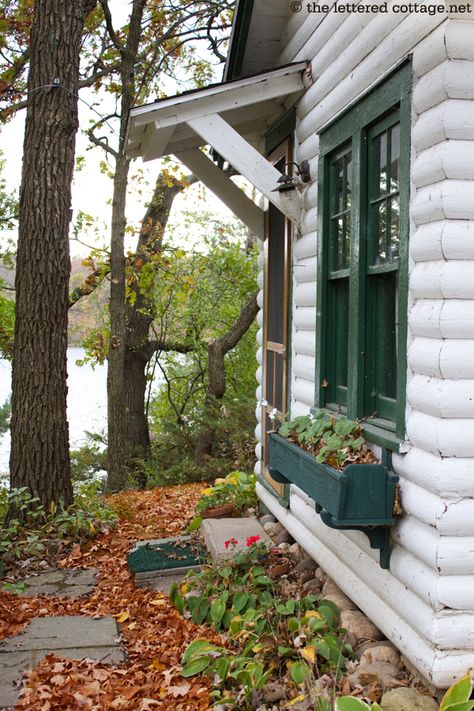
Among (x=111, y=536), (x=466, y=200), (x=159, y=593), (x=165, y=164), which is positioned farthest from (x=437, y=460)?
(x=165, y=164)

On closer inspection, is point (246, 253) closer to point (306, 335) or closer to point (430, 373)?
point (306, 335)

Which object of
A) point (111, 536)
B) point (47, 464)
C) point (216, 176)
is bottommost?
point (111, 536)

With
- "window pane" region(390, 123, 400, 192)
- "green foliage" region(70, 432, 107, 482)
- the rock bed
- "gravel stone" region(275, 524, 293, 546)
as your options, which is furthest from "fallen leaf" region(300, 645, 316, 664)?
"green foliage" region(70, 432, 107, 482)

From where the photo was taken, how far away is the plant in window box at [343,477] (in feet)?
11.6

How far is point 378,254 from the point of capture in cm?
419

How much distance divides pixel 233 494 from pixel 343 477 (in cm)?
404

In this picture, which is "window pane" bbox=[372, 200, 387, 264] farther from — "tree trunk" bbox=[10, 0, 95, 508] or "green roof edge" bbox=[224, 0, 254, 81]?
"tree trunk" bbox=[10, 0, 95, 508]

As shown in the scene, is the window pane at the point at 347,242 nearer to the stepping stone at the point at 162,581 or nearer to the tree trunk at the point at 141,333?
the stepping stone at the point at 162,581

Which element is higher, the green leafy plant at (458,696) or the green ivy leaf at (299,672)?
the green leafy plant at (458,696)

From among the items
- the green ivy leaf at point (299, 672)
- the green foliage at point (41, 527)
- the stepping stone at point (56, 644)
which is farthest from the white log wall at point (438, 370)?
the green foliage at point (41, 527)

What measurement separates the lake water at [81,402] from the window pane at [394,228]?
57.5ft

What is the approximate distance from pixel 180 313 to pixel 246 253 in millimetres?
1873

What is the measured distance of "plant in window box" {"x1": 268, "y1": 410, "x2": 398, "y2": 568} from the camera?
352 cm

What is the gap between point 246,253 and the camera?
49.1 ft
